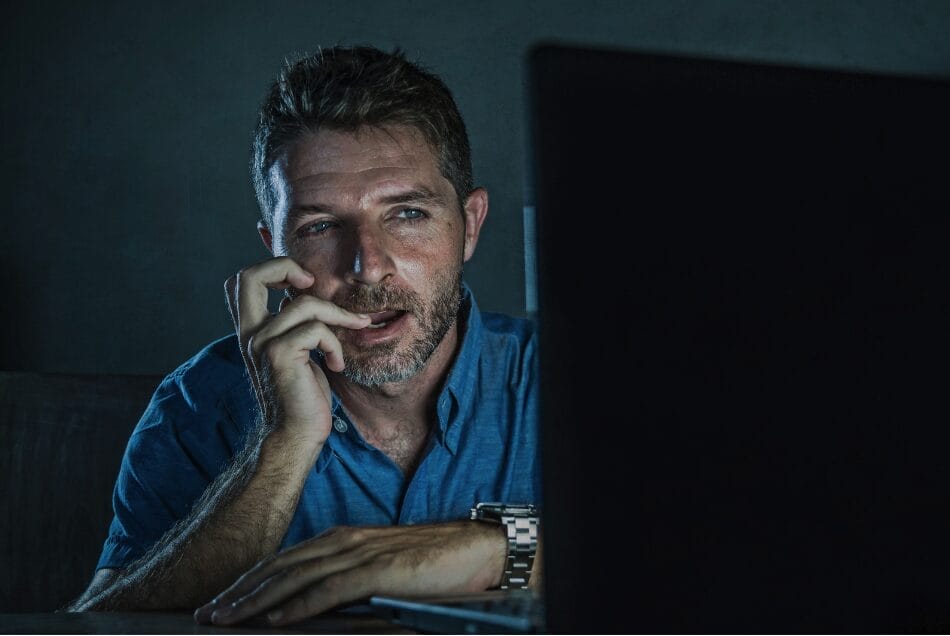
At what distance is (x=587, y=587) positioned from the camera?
425 mm

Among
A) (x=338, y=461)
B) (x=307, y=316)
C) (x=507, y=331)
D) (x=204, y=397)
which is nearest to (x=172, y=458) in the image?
(x=204, y=397)

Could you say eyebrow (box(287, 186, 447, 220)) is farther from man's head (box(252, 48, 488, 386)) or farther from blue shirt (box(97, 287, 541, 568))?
blue shirt (box(97, 287, 541, 568))

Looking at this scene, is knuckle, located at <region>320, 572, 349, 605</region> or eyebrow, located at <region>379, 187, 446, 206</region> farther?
eyebrow, located at <region>379, 187, 446, 206</region>

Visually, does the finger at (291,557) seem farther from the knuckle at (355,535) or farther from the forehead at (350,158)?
the forehead at (350,158)

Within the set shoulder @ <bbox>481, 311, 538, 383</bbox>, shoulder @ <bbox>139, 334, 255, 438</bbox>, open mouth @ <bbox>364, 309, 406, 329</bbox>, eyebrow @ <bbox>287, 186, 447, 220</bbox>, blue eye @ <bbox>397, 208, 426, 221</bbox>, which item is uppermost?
eyebrow @ <bbox>287, 186, 447, 220</bbox>

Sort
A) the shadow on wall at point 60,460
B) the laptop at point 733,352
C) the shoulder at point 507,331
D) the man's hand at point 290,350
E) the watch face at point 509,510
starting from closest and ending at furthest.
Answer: the laptop at point 733,352
the watch face at point 509,510
the man's hand at point 290,350
the shoulder at point 507,331
the shadow on wall at point 60,460

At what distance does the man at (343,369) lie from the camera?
4.53ft

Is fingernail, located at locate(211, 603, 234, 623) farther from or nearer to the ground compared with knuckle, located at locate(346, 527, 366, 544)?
nearer to the ground

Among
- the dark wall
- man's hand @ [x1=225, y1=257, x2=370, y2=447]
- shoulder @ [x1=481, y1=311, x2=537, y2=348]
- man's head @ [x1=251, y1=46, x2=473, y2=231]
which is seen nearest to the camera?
man's hand @ [x1=225, y1=257, x2=370, y2=447]

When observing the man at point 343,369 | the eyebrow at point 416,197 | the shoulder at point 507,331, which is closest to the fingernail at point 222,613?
the man at point 343,369

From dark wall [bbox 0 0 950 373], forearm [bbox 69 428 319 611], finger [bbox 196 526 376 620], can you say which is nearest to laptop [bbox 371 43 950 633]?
finger [bbox 196 526 376 620]

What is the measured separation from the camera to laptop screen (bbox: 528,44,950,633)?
434 millimetres

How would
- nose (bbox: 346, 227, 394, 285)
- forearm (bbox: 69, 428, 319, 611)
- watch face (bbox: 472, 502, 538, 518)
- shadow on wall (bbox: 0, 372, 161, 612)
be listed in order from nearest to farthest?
watch face (bbox: 472, 502, 538, 518) < forearm (bbox: 69, 428, 319, 611) < nose (bbox: 346, 227, 394, 285) < shadow on wall (bbox: 0, 372, 161, 612)

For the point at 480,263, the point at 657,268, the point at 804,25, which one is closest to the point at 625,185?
the point at 657,268
